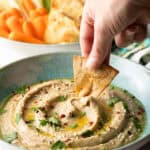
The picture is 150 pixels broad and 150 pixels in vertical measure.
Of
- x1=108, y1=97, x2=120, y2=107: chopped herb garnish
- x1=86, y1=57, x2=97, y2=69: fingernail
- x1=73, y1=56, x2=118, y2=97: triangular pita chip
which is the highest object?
x1=86, y1=57, x2=97, y2=69: fingernail

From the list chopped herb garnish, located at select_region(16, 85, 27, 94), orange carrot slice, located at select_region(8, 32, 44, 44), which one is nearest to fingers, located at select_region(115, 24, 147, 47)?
chopped herb garnish, located at select_region(16, 85, 27, 94)

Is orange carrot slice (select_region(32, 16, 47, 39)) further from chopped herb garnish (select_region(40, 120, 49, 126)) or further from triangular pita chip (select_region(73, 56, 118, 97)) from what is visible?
chopped herb garnish (select_region(40, 120, 49, 126))

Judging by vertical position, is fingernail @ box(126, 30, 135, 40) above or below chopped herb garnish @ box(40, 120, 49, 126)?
above

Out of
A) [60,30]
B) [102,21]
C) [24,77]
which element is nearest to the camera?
[102,21]

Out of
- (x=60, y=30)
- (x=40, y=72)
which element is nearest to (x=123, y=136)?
(x=40, y=72)

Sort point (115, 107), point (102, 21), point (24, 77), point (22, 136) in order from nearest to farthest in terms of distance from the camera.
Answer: point (102, 21) < point (22, 136) < point (115, 107) < point (24, 77)

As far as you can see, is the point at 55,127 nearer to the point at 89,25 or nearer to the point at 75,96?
the point at 75,96
